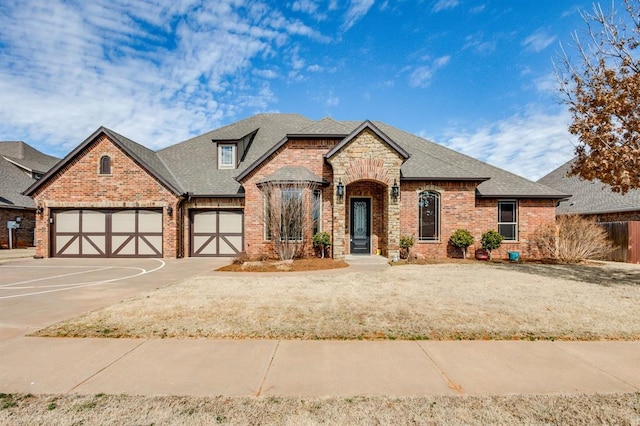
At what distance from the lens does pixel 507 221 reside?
598 inches

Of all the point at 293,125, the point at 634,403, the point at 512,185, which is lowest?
the point at 634,403

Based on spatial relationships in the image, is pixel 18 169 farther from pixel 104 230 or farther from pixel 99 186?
pixel 104 230

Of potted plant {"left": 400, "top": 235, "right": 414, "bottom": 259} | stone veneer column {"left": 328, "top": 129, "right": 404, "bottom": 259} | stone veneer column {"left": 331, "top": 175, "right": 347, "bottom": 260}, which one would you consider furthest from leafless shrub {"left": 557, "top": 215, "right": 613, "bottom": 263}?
stone veneer column {"left": 331, "top": 175, "right": 347, "bottom": 260}

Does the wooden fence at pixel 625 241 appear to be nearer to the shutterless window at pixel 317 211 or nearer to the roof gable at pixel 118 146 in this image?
the shutterless window at pixel 317 211

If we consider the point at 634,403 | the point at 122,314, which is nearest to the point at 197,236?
the point at 122,314

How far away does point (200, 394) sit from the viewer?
3.16 metres

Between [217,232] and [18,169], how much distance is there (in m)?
22.5

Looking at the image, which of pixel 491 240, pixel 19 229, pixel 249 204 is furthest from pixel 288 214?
pixel 19 229

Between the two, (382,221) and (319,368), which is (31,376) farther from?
(382,221)

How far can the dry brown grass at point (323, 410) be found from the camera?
2746 mm

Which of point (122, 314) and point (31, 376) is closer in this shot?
point (31, 376)

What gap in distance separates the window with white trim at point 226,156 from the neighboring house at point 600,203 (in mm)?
17032

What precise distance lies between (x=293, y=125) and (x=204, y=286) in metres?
14.6

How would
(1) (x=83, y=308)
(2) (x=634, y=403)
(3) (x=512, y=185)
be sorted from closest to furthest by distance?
(2) (x=634, y=403)
(1) (x=83, y=308)
(3) (x=512, y=185)
